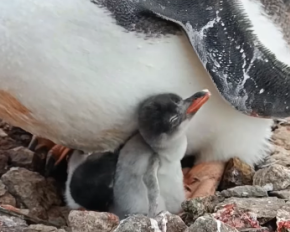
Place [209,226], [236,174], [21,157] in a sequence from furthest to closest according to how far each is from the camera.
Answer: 1. [21,157]
2. [236,174]
3. [209,226]

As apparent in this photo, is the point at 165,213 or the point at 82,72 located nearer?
the point at 165,213

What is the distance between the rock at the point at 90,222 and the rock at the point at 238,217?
0.19 metres

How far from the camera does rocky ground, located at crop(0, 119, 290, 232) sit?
1352 millimetres

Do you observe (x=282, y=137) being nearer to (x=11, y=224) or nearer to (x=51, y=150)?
(x=51, y=150)

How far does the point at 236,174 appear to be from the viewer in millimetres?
1783

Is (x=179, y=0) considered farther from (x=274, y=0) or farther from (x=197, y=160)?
(x=197, y=160)

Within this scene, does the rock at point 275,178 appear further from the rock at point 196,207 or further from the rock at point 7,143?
the rock at point 7,143

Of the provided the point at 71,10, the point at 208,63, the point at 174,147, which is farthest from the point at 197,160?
the point at 71,10

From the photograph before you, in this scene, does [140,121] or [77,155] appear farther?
[77,155]

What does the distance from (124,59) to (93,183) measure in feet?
0.90

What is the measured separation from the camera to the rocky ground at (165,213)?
4.43 feet

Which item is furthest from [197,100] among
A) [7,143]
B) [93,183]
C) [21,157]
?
[7,143]

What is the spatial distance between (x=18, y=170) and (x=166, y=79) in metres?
0.41

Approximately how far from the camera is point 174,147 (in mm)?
1607
